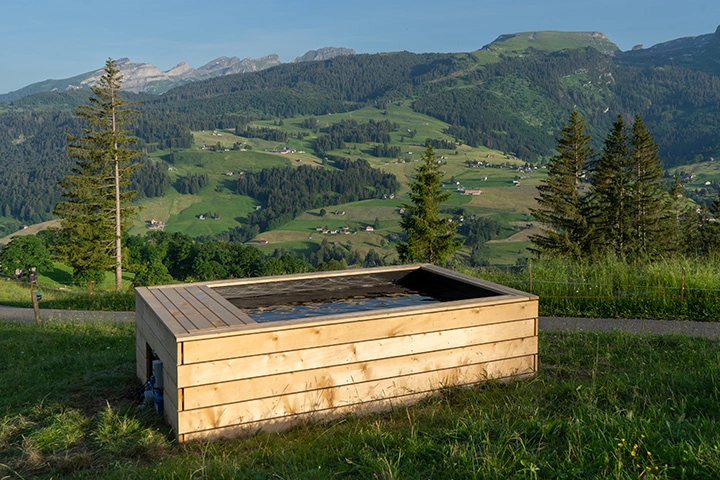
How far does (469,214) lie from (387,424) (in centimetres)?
12655

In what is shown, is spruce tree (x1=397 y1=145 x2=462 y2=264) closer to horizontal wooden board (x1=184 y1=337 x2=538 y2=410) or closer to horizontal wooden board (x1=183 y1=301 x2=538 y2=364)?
horizontal wooden board (x1=184 y1=337 x2=538 y2=410)

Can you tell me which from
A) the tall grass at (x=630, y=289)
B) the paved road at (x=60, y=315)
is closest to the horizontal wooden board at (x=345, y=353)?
the tall grass at (x=630, y=289)

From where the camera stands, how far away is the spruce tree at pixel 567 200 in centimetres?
3994

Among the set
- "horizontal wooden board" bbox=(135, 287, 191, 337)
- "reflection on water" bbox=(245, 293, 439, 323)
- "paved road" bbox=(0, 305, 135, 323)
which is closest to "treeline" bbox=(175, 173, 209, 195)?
"paved road" bbox=(0, 305, 135, 323)

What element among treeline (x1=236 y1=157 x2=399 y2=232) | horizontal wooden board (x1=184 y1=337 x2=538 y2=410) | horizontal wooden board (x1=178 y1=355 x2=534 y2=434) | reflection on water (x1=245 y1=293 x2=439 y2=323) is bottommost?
treeline (x1=236 y1=157 x2=399 y2=232)

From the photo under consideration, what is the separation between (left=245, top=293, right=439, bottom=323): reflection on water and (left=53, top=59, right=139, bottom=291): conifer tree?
89.4 feet

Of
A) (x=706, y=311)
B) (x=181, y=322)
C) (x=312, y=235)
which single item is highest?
(x=181, y=322)

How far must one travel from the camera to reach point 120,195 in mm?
34938

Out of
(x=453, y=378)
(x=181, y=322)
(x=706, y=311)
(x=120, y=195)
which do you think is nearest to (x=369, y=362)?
(x=453, y=378)

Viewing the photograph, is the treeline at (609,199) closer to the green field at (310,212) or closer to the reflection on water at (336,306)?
the reflection on water at (336,306)

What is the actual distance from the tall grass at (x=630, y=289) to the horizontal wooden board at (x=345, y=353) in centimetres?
459

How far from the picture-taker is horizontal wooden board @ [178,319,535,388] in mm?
4613

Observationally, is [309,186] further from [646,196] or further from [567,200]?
[646,196]

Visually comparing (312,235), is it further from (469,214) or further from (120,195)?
(120,195)
